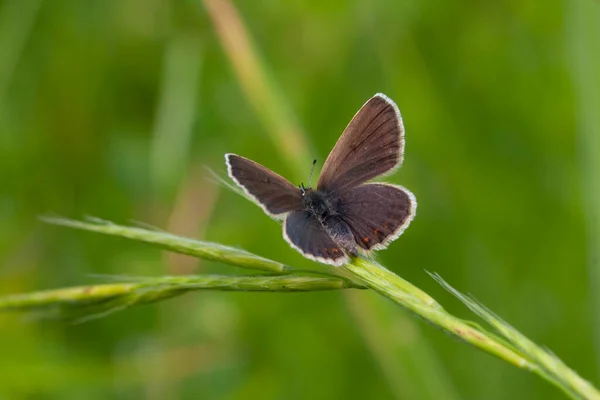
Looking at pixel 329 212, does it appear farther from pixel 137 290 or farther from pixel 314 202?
pixel 137 290

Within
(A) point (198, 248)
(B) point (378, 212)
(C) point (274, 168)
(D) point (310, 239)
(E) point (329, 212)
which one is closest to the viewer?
(A) point (198, 248)

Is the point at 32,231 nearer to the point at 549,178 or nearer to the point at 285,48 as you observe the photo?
the point at 285,48

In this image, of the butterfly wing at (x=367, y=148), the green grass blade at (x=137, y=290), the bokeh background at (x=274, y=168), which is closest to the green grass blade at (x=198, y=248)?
the green grass blade at (x=137, y=290)

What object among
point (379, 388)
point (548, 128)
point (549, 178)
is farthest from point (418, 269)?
point (548, 128)

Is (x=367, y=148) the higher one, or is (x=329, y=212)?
(x=367, y=148)

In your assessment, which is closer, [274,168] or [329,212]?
[329,212]

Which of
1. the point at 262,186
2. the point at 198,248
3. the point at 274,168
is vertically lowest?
the point at 274,168

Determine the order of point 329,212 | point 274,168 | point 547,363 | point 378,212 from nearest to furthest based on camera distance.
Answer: point 547,363, point 378,212, point 329,212, point 274,168

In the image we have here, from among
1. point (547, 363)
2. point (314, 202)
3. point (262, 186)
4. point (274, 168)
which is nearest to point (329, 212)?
point (314, 202)
